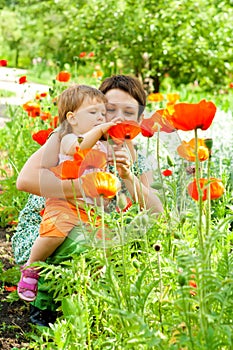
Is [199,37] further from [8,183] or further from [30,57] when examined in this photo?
[30,57]

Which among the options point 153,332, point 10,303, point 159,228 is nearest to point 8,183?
point 10,303

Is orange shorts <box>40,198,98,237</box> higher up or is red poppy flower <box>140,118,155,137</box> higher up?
red poppy flower <box>140,118,155,137</box>

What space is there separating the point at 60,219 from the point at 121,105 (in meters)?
0.45

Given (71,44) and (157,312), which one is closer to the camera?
(157,312)

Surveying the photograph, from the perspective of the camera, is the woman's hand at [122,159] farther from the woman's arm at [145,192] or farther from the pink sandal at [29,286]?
the pink sandal at [29,286]

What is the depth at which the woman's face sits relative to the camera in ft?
7.28

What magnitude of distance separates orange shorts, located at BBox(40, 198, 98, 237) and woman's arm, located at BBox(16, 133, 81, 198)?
0.05 meters

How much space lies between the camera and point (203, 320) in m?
1.40

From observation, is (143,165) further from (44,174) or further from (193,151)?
(193,151)

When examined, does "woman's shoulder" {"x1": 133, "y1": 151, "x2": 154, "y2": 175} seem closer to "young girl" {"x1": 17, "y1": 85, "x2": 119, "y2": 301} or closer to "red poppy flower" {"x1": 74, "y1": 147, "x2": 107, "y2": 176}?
"young girl" {"x1": 17, "y1": 85, "x2": 119, "y2": 301}

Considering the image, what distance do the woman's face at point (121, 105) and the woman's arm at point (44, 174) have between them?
253mm

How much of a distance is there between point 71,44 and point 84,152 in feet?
25.9

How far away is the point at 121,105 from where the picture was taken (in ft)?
7.64

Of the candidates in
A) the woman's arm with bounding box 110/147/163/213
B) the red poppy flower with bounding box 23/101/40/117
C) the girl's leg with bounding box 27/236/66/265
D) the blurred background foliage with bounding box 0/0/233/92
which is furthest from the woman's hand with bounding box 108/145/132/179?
the blurred background foliage with bounding box 0/0/233/92
